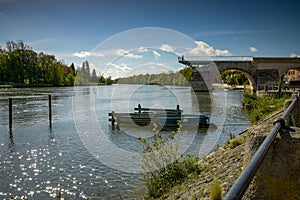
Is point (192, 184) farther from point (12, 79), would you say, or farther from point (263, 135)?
point (12, 79)

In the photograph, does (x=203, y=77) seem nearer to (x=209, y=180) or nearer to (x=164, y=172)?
(x=164, y=172)

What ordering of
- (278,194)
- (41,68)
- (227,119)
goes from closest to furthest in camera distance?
(278,194) → (227,119) → (41,68)

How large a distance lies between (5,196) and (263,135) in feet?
26.2

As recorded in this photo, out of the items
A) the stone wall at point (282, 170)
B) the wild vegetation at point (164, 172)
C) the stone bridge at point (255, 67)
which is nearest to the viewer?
the stone wall at point (282, 170)

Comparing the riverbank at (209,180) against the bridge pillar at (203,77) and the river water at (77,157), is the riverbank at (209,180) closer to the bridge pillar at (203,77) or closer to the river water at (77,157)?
the river water at (77,157)

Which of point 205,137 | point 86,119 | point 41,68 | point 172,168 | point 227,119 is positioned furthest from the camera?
point 41,68

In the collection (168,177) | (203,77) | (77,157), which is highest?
(203,77)

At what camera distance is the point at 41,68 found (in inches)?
3809

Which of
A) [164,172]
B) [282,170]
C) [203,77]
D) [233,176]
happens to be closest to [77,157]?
[164,172]

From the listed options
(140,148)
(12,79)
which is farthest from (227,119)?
(12,79)

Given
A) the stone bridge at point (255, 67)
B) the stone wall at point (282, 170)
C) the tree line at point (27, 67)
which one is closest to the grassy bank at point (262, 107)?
the stone wall at point (282, 170)

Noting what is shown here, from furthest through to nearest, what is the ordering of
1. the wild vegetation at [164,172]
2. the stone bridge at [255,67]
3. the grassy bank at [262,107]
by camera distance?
the stone bridge at [255,67]
the grassy bank at [262,107]
the wild vegetation at [164,172]

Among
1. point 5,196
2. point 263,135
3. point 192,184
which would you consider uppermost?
point 263,135

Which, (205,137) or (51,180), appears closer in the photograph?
(51,180)
